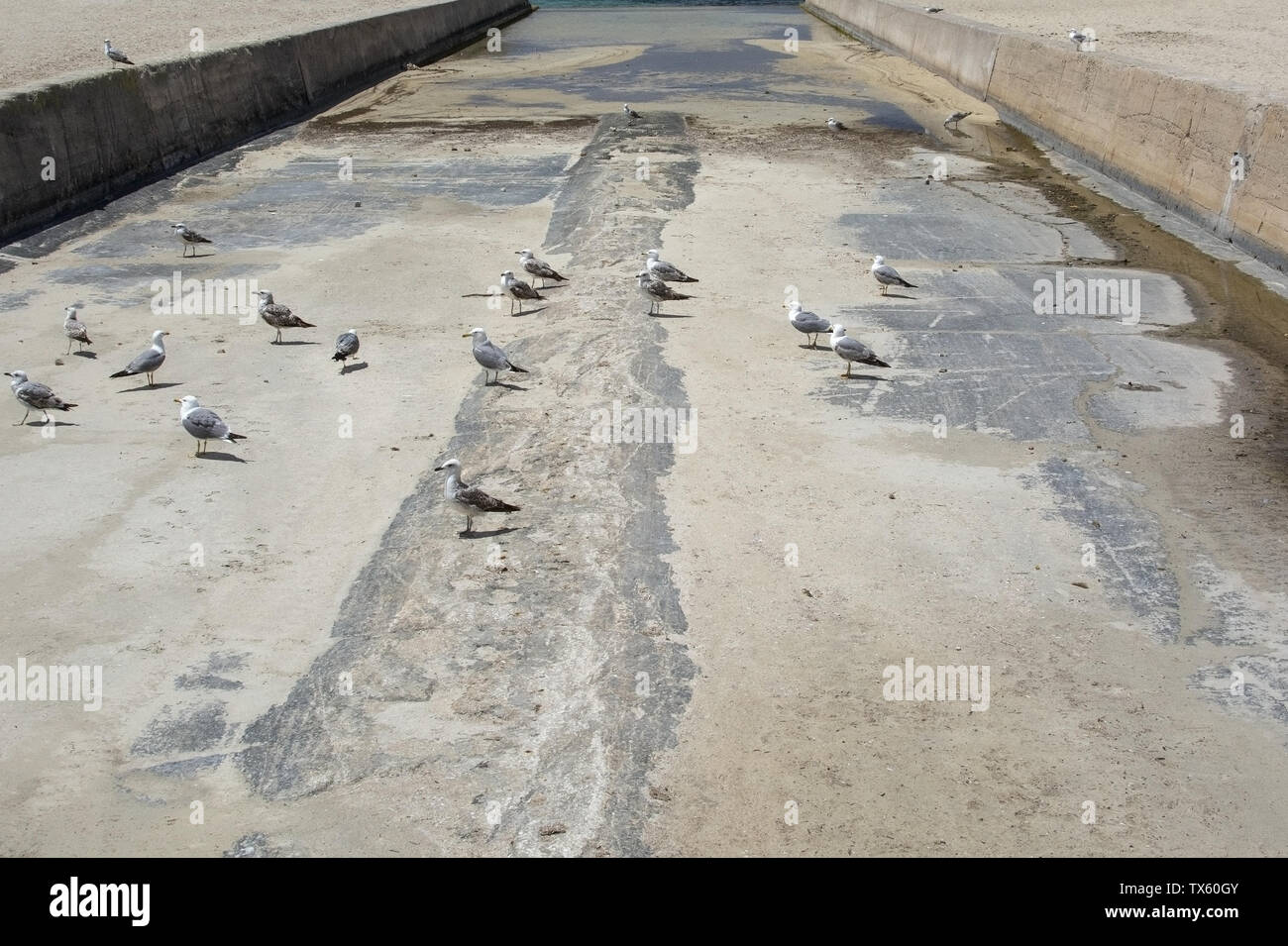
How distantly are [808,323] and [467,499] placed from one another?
16.7 ft

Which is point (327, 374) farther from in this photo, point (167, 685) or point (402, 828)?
point (402, 828)

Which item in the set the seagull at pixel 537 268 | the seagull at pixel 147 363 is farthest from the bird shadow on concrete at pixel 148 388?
the seagull at pixel 537 268

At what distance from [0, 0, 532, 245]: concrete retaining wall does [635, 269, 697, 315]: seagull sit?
874 cm

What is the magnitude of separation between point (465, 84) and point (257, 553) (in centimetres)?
2568

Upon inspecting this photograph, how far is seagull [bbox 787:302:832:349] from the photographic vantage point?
12.9m

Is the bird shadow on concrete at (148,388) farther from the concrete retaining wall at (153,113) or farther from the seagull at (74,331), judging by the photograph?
the concrete retaining wall at (153,113)

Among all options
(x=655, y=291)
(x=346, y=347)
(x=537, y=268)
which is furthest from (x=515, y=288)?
(x=346, y=347)

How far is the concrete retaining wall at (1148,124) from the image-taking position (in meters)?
16.5

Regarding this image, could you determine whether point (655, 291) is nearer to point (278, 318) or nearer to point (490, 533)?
point (278, 318)

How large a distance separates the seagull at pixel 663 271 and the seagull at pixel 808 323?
179 centimetres

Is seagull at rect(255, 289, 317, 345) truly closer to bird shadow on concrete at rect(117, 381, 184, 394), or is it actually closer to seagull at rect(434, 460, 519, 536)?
bird shadow on concrete at rect(117, 381, 184, 394)

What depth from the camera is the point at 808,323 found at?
12.9 meters

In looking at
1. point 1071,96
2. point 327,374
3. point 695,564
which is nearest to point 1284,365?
point 695,564

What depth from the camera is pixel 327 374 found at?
498 inches
